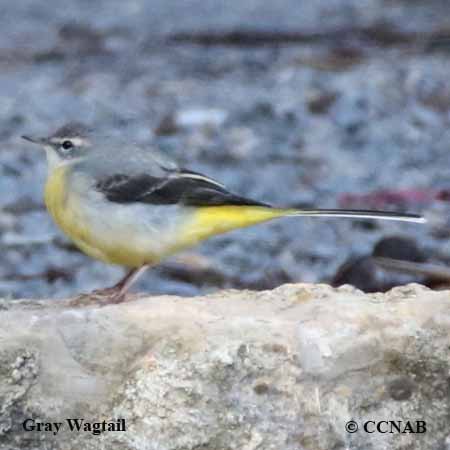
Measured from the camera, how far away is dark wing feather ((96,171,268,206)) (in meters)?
5.71

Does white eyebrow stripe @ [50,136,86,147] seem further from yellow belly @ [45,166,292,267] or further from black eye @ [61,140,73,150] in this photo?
yellow belly @ [45,166,292,267]

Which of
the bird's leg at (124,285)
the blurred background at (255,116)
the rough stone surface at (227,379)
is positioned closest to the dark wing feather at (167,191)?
the bird's leg at (124,285)

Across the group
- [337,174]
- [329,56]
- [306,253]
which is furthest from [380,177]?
[329,56]

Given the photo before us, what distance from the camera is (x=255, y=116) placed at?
1064 centimetres

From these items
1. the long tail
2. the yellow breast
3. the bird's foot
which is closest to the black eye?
the yellow breast

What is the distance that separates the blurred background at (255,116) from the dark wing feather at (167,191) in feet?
5.46

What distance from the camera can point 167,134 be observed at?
1030 centimetres

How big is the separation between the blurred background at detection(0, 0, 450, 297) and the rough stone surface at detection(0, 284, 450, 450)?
2.77 meters

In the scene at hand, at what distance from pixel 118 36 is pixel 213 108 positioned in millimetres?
2060

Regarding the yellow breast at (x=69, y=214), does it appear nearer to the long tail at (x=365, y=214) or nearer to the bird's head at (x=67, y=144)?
the bird's head at (x=67, y=144)

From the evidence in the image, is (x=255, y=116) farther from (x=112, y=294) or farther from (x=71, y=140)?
(x=112, y=294)

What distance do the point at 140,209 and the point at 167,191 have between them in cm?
15

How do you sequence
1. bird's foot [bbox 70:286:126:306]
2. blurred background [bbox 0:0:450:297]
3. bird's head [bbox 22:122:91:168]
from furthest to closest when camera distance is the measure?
blurred background [bbox 0:0:450:297]
bird's head [bbox 22:122:91:168]
bird's foot [bbox 70:286:126:306]

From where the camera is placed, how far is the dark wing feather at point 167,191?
571cm
